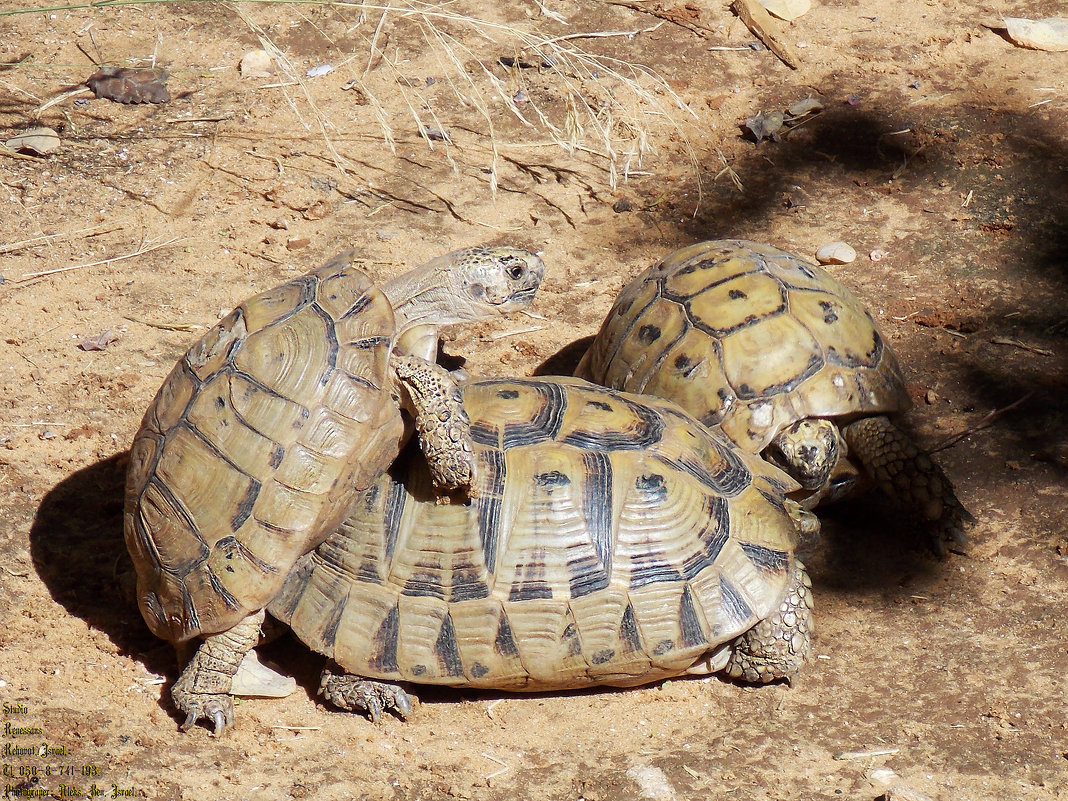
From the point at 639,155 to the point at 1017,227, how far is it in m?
2.48

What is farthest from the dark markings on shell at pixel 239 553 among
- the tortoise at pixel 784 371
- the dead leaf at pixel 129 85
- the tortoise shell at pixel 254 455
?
the dead leaf at pixel 129 85

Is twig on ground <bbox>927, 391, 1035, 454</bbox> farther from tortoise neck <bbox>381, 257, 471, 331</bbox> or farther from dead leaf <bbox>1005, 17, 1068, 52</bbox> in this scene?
dead leaf <bbox>1005, 17, 1068, 52</bbox>

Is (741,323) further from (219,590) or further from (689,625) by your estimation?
(219,590)

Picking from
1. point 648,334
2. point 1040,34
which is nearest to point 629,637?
point 648,334

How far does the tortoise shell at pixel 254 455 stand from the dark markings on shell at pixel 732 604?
4.46ft

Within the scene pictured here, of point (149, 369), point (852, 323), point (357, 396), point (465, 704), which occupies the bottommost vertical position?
point (465, 704)

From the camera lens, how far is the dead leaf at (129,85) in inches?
283

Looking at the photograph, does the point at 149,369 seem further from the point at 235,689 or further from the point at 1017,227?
the point at 1017,227

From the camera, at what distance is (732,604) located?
12.2 feet

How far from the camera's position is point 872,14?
27.0 ft

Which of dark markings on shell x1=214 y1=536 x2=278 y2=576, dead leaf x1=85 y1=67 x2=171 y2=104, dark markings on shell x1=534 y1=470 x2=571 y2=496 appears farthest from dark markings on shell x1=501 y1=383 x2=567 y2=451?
dead leaf x1=85 y1=67 x2=171 y2=104

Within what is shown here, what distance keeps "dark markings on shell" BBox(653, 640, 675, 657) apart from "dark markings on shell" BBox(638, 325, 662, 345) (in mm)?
1610

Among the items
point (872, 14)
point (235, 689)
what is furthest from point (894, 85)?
point (235, 689)

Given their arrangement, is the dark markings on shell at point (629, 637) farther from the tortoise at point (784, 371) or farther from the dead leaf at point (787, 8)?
the dead leaf at point (787, 8)
